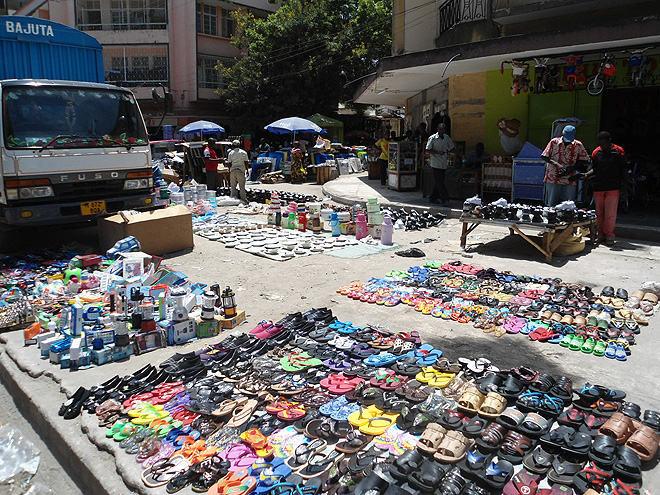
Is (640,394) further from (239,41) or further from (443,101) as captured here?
(239,41)

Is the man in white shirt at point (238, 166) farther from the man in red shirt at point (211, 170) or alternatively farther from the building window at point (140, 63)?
the building window at point (140, 63)

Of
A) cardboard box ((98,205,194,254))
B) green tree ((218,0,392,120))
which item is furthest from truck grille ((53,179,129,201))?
green tree ((218,0,392,120))

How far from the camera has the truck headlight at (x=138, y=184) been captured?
887cm

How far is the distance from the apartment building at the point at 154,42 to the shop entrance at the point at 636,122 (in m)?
26.8

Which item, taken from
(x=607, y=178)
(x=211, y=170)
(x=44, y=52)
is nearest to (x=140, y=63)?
(x=211, y=170)

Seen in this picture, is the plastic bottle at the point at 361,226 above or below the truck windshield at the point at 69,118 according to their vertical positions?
below

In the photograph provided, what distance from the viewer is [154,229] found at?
27.9ft

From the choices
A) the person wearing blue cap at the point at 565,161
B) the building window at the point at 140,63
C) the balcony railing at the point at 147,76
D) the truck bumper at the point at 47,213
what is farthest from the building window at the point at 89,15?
the person wearing blue cap at the point at 565,161

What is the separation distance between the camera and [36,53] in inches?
356

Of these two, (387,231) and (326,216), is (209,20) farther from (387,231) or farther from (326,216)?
(387,231)

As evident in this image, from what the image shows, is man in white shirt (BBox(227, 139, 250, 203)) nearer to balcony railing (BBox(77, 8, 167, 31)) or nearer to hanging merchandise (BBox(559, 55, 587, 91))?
hanging merchandise (BBox(559, 55, 587, 91))

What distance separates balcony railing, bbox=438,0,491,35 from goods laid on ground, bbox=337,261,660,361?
10.1 metres

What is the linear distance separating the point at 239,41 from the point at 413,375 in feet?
116

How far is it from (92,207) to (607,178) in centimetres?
864
